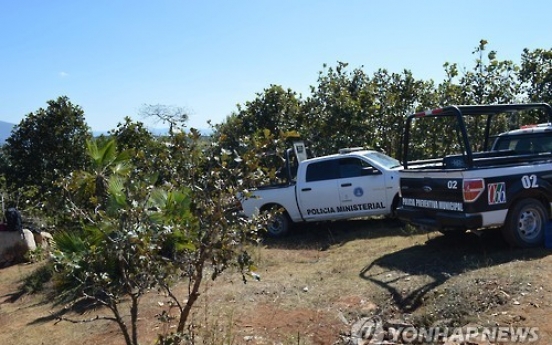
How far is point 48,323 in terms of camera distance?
7883 millimetres

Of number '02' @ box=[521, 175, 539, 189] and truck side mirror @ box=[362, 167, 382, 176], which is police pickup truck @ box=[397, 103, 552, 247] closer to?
number '02' @ box=[521, 175, 539, 189]

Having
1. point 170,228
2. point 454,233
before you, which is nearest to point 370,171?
point 454,233

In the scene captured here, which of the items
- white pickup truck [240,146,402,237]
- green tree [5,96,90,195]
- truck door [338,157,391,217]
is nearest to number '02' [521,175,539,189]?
white pickup truck [240,146,402,237]

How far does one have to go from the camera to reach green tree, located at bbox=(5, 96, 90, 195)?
1583 centimetres

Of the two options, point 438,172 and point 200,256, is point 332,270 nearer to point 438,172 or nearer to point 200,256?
point 438,172

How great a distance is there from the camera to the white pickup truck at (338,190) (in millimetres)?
11133

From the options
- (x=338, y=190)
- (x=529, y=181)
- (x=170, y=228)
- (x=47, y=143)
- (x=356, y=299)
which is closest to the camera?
(x=170, y=228)

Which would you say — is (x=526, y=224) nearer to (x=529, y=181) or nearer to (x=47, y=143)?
(x=529, y=181)

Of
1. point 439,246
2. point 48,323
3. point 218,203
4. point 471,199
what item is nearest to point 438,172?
point 471,199

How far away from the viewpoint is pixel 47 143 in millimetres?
15875

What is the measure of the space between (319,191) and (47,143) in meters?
8.55

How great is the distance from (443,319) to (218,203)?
280 centimetres

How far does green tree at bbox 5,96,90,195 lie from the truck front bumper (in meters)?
10.6

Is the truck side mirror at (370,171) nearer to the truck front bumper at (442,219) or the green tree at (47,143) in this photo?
the truck front bumper at (442,219)
